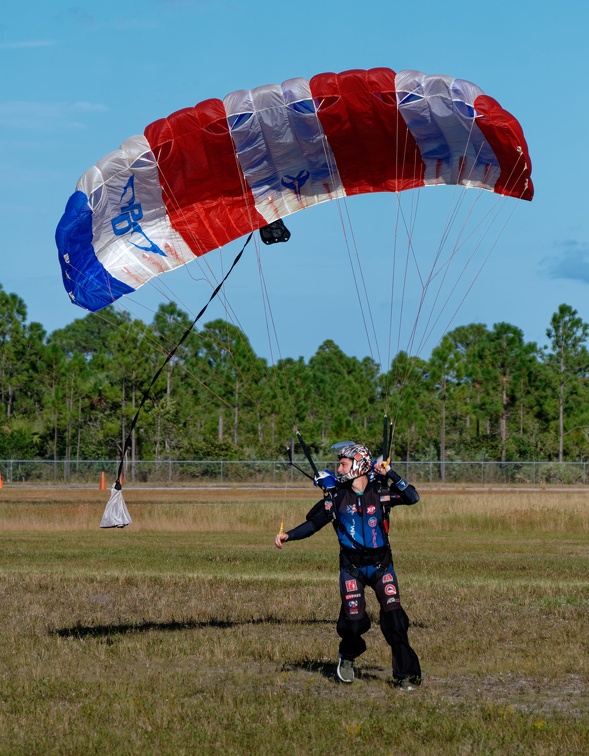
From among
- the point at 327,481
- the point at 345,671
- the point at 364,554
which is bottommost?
the point at 345,671

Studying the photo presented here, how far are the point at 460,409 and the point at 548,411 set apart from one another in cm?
862

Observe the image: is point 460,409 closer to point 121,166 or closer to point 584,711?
point 121,166

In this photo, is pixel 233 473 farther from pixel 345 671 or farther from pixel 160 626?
pixel 345 671

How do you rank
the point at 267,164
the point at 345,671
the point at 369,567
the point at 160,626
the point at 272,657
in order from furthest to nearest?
the point at 267,164
the point at 160,626
the point at 272,657
the point at 369,567
the point at 345,671

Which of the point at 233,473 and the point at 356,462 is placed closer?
the point at 356,462

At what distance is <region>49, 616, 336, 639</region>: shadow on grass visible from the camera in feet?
42.1

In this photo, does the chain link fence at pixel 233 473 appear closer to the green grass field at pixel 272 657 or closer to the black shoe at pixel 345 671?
the green grass field at pixel 272 657

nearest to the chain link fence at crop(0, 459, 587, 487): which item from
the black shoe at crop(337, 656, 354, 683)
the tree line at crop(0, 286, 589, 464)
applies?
the tree line at crop(0, 286, 589, 464)

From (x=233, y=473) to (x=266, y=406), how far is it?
4.61m

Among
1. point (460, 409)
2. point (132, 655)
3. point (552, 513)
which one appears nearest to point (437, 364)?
point (460, 409)

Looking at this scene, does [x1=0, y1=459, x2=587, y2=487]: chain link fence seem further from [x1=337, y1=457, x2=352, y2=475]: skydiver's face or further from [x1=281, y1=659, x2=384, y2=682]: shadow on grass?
[x1=337, y1=457, x2=352, y2=475]: skydiver's face

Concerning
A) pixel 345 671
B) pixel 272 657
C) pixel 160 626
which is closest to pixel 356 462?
pixel 345 671

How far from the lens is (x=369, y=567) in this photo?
10180mm

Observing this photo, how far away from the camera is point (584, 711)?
8883 millimetres
